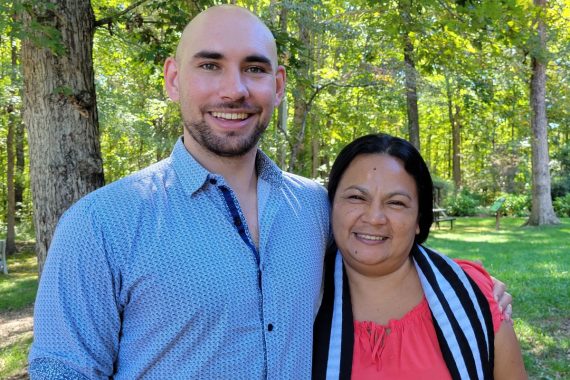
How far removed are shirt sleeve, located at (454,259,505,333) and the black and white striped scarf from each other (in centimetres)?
4

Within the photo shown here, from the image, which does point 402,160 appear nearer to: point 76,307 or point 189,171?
point 189,171

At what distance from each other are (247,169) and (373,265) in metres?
0.69

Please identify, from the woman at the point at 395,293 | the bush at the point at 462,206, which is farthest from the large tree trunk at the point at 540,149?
the woman at the point at 395,293

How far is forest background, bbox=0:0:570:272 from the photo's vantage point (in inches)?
146

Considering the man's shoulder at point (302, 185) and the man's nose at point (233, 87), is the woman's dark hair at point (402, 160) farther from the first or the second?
the man's nose at point (233, 87)

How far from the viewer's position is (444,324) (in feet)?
7.19

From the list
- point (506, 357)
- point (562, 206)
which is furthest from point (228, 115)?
point (562, 206)

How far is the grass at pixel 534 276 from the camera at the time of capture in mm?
5660

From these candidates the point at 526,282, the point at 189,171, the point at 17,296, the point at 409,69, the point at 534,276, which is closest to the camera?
the point at 189,171

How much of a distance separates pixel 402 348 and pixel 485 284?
51 cm

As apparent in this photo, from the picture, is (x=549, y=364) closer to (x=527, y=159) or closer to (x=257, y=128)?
(x=257, y=128)

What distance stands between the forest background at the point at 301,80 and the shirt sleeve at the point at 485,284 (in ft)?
8.21

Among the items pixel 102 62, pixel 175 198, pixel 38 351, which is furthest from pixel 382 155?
pixel 102 62

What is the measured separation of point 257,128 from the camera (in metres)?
2.05
